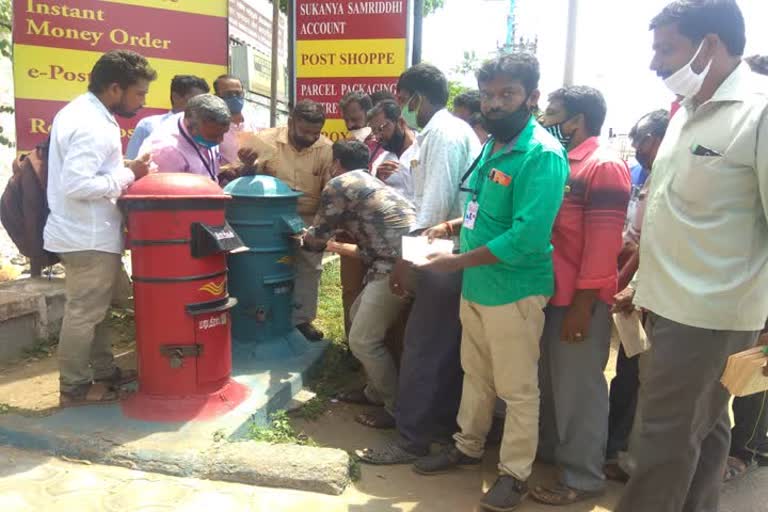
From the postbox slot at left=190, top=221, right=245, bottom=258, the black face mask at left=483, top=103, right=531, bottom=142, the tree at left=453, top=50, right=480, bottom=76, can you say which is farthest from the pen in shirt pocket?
the tree at left=453, top=50, right=480, bottom=76

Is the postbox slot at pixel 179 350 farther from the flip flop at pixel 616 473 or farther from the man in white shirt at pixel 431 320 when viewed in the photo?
the flip flop at pixel 616 473

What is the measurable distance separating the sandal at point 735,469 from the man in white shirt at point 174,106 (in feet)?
13.8

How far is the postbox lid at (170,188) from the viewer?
10.6ft

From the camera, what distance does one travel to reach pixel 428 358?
10.9ft

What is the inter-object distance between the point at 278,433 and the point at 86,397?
1108 mm

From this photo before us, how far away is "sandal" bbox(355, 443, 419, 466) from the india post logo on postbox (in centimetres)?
118

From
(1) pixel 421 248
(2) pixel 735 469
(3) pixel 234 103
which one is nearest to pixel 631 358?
(2) pixel 735 469

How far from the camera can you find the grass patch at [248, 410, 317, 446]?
3.38m

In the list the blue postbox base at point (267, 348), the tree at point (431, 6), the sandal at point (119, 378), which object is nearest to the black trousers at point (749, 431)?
the blue postbox base at point (267, 348)

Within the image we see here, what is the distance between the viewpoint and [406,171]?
4.30 metres

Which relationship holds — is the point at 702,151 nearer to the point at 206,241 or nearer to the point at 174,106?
the point at 206,241

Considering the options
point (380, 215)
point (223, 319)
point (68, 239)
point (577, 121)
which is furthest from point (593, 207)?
point (68, 239)

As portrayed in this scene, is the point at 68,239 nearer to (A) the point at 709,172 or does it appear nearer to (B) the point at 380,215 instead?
(B) the point at 380,215

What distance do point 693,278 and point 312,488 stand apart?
1.91m
